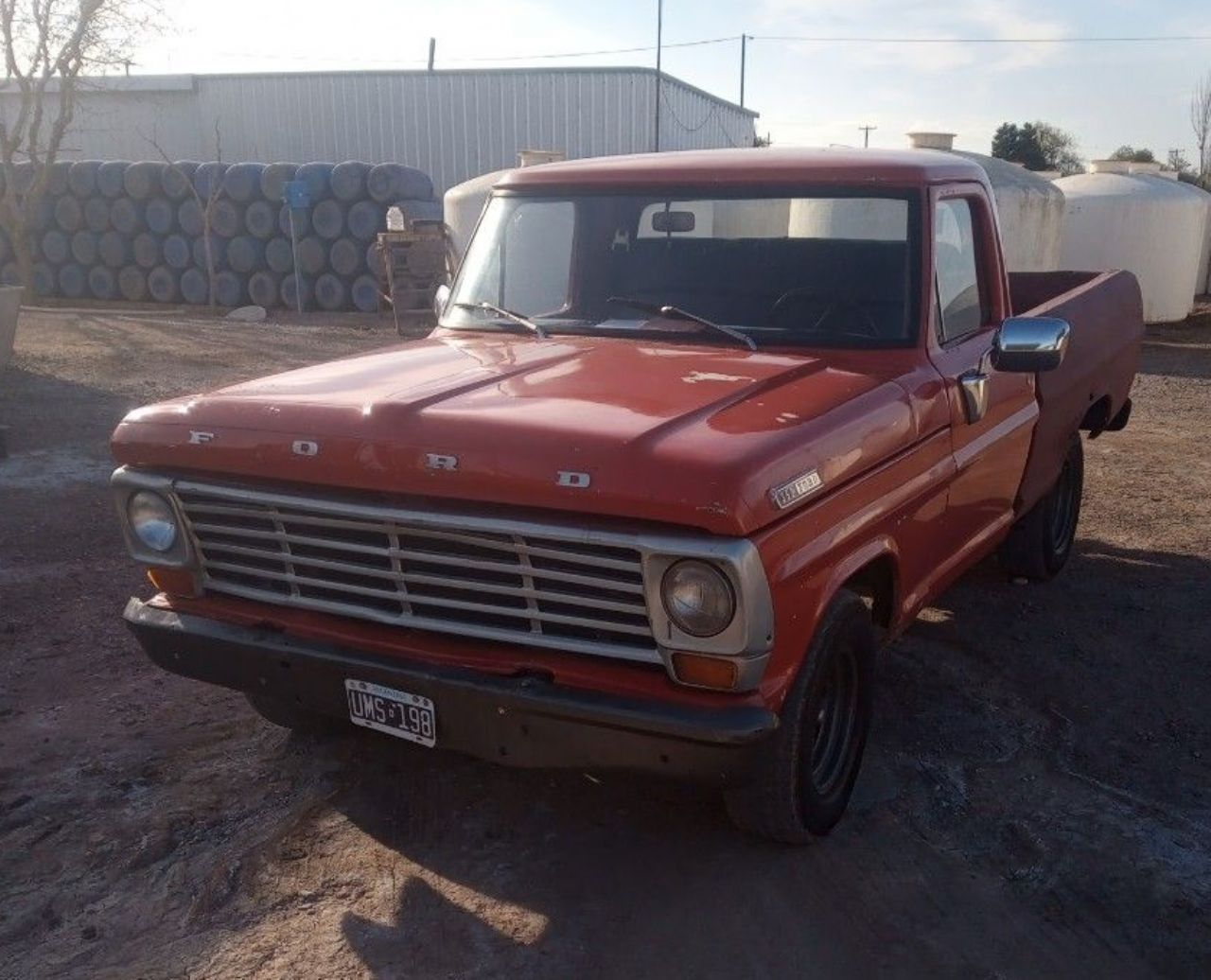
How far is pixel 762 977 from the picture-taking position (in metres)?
3.01

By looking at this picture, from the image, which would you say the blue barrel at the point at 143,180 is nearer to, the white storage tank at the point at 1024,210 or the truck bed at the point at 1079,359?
the white storage tank at the point at 1024,210

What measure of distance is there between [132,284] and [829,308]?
19375 millimetres

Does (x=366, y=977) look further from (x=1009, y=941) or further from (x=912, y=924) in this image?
(x=1009, y=941)

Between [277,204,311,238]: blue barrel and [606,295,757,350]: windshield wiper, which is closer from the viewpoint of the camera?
[606,295,757,350]: windshield wiper

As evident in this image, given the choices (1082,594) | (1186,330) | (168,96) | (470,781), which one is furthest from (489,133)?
(470,781)

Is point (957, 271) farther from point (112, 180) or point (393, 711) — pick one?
point (112, 180)

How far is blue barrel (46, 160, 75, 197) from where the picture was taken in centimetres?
2081

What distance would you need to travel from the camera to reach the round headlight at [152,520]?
3584 mm

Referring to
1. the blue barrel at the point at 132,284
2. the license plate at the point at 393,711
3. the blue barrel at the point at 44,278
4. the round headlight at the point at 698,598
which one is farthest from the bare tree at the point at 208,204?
the round headlight at the point at 698,598

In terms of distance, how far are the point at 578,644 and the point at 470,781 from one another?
114 cm

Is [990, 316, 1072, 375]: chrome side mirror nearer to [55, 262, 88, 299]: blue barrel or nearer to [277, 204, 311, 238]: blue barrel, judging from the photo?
[277, 204, 311, 238]: blue barrel

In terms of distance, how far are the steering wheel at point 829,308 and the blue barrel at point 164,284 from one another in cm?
1865

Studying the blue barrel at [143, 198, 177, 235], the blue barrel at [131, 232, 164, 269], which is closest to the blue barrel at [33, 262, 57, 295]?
the blue barrel at [131, 232, 164, 269]

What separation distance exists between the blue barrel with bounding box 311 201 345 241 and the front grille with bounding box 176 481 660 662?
16524 mm
